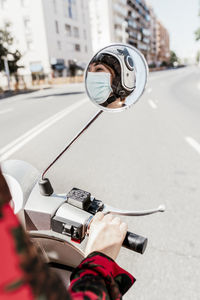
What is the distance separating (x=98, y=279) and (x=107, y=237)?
0.22 metres

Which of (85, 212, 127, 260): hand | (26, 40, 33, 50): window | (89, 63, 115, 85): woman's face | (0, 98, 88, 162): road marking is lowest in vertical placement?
(0, 98, 88, 162): road marking

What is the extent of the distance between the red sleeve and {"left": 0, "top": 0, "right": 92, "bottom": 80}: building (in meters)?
42.1

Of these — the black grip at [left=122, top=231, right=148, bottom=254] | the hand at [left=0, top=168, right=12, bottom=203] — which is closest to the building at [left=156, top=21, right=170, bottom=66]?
the black grip at [left=122, top=231, right=148, bottom=254]

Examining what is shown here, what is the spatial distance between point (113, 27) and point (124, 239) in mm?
74199

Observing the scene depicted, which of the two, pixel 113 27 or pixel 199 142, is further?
pixel 113 27

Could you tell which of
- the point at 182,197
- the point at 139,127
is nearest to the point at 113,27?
the point at 139,127

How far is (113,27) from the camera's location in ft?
221

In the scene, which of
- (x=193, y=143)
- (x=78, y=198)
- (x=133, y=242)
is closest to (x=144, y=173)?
(x=193, y=143)

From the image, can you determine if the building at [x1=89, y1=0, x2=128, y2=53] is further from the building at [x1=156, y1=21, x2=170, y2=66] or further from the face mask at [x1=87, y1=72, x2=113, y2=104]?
the face mask at [x1=87, y1=72, x2=113, y2=104]

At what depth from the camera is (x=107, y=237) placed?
3.18ft

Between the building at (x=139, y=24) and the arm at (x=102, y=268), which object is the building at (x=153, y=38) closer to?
the building at (x=139, y=24)

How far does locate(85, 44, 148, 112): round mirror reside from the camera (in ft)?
3.42

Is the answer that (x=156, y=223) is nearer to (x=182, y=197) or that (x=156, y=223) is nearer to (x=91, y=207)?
(x=182, y=197)

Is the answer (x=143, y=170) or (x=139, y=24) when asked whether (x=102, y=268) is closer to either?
(x=143, y=170)
